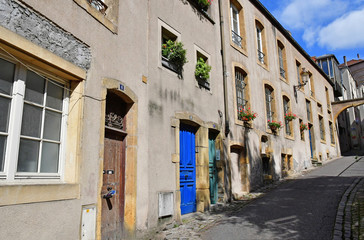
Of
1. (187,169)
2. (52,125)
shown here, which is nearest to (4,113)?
Answer: (52,125)

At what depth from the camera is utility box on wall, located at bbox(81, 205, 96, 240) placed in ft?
14.1

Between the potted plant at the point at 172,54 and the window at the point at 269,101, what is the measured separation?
6662mm

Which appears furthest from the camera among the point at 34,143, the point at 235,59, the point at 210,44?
the point at 235,59

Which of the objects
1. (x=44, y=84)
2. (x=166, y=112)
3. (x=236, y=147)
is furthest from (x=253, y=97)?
(x=44, y=84)

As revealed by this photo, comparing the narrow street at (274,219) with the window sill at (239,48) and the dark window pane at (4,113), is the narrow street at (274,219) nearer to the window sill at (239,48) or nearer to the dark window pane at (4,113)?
the dark window pane at (4,113)

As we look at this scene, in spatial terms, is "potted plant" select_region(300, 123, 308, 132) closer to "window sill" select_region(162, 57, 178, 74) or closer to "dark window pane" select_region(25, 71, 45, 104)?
"window sill" select_region(162, 57, 178, 74)

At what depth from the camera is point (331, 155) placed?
68.5ft

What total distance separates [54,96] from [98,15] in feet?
5.61

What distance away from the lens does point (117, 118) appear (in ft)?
18.9

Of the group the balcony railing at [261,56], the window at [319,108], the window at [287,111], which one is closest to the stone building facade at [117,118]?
the balcony railing at [261,56]

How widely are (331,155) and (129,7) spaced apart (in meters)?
19.4

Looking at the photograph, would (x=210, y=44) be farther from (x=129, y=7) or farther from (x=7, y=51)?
(x=7, y=51)

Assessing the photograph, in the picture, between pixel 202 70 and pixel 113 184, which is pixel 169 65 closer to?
pixel 202 70

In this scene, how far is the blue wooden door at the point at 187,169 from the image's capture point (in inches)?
293
